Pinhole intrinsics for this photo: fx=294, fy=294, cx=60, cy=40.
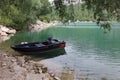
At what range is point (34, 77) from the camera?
16.2 meters

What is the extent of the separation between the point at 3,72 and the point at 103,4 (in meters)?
9.67

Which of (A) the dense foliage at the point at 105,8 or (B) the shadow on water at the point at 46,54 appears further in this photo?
(B) the shadow on water at the point at 46,54

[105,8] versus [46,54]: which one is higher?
[105,8]

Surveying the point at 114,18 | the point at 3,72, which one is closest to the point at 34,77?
the point at 3,72

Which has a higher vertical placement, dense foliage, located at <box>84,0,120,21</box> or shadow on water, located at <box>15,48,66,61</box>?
dense foliage, located at <box>84,0,120,21</box>

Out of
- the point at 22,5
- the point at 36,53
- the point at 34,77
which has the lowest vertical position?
the point at 36,53

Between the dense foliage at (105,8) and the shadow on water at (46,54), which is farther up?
the dense foliage at (105,8)

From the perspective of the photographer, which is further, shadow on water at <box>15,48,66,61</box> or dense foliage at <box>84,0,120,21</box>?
shadow on water at <box>15,48,66,61</box>

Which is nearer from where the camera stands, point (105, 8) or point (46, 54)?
point (105, 8)

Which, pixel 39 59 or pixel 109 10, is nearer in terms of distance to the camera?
pixel 109 10

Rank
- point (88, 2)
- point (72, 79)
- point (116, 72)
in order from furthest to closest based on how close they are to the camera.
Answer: point (116, 72) < point (72, 79) < point (88, 2)

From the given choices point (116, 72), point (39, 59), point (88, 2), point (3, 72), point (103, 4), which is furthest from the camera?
point (39, 59)

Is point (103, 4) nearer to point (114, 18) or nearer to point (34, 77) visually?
point (114, 18)

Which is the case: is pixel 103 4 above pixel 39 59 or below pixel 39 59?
above
